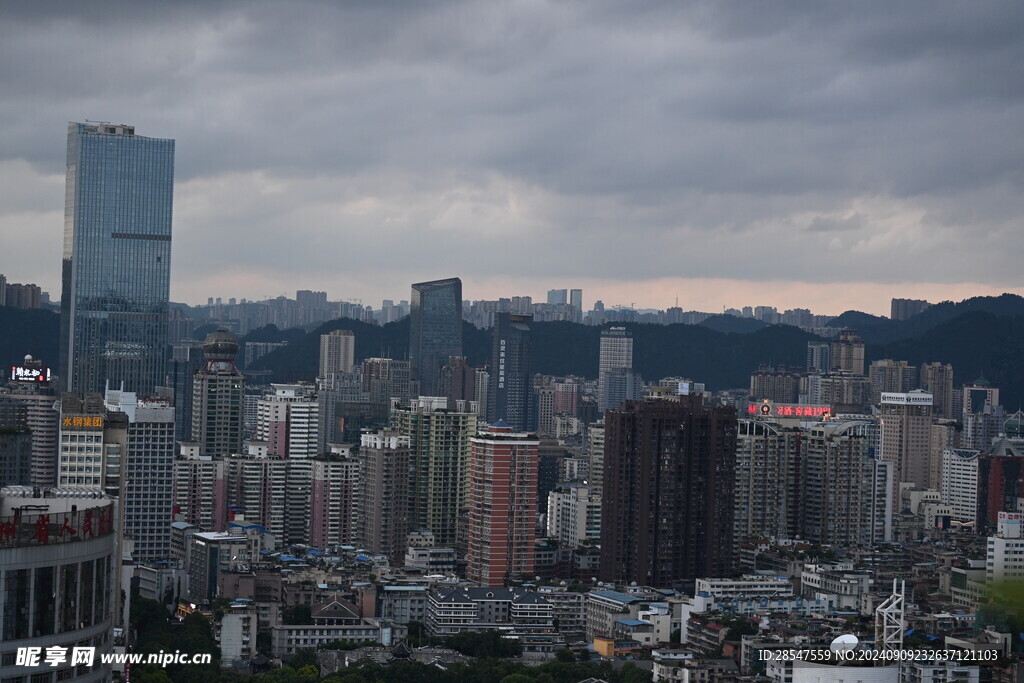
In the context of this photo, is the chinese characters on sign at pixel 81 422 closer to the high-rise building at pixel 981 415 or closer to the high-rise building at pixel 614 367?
the high-rise building at pixel 981 415

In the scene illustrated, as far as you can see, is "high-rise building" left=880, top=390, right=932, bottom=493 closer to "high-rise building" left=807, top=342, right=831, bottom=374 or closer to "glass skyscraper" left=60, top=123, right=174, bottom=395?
"high-rise building" left=807, top=342, right=831, bottom=374

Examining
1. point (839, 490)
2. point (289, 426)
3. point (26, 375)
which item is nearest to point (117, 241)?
point (289, 426)

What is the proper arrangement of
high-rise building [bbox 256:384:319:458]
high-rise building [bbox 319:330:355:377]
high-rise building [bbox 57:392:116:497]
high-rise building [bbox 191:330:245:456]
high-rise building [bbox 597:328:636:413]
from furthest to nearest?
high-rise building [bbox 319:330:355:377]
high-rise building [bbox 597:328:636:413]
high-rise building [bbox 191:330:245:456]
high-rise building [bbox 256:384:319:458]
high-rise building [bbox 57:392:116:497]

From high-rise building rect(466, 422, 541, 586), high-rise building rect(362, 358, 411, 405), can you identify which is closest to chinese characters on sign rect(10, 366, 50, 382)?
high-rise building rect(466, 422, 541, 586)

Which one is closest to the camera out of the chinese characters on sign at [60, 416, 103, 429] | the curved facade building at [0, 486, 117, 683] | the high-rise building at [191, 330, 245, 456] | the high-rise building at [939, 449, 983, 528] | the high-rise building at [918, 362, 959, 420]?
the curved facade building at [0, 486, 117, 683]

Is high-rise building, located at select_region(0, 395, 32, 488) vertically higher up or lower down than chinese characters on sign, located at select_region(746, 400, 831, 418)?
lower down

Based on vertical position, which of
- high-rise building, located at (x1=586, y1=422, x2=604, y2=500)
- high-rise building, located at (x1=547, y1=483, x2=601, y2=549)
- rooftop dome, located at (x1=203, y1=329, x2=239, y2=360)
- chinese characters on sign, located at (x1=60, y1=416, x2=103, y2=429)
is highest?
rooftop dome, located at (x1=203, y1=329, x2=239, y2=360)
